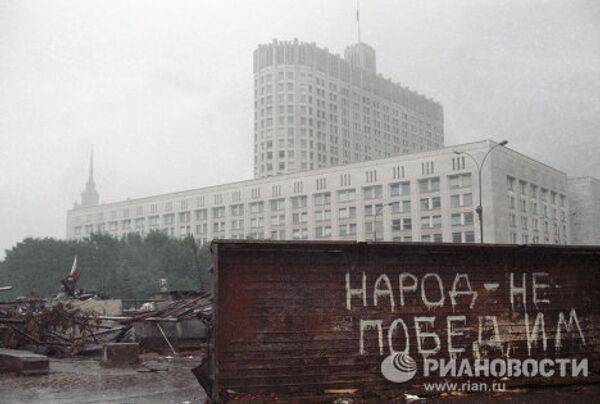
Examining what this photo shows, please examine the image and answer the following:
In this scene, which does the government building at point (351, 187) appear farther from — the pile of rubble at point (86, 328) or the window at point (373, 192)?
the pile of rubble at point (86, 328)

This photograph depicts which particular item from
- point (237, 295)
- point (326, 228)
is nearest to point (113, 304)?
point (237, 295)

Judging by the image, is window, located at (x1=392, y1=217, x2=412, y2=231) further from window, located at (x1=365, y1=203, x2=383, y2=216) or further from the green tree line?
the green tree line

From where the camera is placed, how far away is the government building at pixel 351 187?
85500 millimetres

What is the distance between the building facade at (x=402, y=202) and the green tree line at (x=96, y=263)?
2167 centimetres

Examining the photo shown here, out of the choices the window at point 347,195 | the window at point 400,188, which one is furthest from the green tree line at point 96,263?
the window at point 400,188

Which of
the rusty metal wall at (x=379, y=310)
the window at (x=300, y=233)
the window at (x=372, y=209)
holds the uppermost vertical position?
the window at (x=372, y=209)

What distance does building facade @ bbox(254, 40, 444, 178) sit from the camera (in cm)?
13612

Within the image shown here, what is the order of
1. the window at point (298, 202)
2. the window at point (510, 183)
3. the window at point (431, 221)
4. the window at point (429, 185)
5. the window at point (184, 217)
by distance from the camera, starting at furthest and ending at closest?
the window at point (184, 217), the window at point (298, 202), the window at point (429, 185), the window at point (510, 183), the window at point (431, 221)

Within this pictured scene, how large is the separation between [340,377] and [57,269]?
8327cm

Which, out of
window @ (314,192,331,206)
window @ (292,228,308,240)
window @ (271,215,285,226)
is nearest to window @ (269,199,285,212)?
window @ (271,215,285,226)

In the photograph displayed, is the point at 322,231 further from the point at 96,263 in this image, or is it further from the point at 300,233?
the point at 96,263

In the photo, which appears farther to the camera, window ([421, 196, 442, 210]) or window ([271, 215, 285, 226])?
window ([271, 215, 285, 226])

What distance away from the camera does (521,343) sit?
30.3 ft

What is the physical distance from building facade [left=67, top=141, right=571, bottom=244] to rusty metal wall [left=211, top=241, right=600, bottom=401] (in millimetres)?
65167
